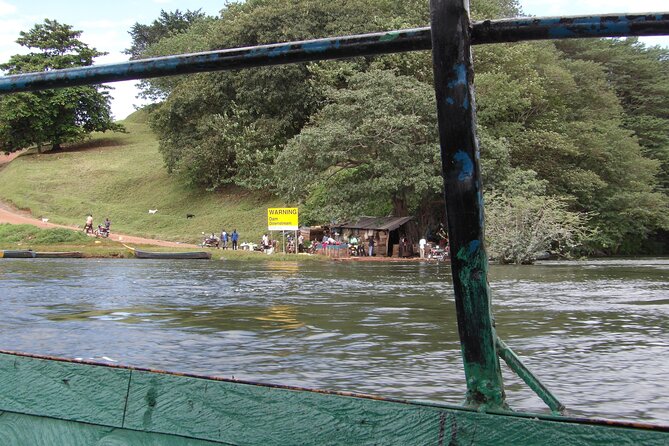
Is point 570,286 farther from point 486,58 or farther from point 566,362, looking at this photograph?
point 486,58

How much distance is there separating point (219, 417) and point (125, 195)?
4926 cm

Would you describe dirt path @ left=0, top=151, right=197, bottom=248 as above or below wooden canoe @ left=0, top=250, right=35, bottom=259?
above

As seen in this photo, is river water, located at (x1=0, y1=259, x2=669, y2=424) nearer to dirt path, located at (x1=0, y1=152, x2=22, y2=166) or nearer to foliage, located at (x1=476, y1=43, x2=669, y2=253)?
foliage, located at (x1=476, y1=43, x2=669, y2=253)

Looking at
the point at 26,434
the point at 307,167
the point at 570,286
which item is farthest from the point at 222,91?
the point at 26,434

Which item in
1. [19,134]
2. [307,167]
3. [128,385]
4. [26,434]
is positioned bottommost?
[26,434]

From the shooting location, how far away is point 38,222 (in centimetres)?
3891

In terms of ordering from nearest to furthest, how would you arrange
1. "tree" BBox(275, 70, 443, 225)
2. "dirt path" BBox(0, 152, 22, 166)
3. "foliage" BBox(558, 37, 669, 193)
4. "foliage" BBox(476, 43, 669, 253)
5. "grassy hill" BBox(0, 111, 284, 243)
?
"tree" BBox(275, 70, 443, 225), "foliage" BBox(476, 43, 669, 253), "grassy hill" BBox(0, 111, 284, 243), "foliage" BBox(558, 37, 669, 193), "dirt path" BBox(0, 152, 22, 166)

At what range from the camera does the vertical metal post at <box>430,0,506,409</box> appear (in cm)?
134

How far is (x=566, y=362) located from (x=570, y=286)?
7493 mm

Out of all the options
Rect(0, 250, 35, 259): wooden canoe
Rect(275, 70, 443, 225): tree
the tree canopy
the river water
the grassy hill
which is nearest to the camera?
the river water

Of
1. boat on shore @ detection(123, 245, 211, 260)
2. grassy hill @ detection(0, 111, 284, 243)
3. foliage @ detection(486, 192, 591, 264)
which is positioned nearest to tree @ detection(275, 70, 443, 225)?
foliage @ detection(486, 192, 591, 264)

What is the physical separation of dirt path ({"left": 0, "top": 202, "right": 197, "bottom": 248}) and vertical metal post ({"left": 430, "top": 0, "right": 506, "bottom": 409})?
31.4 metres

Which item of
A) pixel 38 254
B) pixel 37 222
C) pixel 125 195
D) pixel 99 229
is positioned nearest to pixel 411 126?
pixel 38 254

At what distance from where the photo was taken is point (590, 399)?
3156 mm
